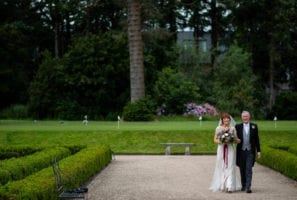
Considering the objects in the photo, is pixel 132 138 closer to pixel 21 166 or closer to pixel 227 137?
pixel 21 166

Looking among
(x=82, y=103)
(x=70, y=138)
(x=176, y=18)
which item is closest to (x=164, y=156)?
(x=70, y=138)

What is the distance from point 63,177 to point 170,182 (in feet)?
11.1

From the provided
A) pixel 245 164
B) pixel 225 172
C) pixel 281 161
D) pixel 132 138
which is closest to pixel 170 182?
pixel 225 172

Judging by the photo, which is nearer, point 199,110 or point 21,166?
point 21,166

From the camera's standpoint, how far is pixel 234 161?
1362 centimetres

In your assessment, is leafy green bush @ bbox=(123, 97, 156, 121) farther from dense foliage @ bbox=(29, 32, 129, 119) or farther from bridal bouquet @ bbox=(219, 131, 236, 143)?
bridal bouquet @ bbox=(219, 131, 236, 143)

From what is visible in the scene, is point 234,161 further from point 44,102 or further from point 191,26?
point 191,26

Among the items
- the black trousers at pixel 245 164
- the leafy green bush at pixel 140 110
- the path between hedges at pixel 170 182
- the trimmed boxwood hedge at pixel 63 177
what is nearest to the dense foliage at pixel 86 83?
the leafy green bush at pixel 140 110

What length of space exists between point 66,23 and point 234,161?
47441 mm

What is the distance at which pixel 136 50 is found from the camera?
35.8 m

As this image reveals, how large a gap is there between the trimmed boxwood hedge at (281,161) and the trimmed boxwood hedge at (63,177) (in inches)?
197

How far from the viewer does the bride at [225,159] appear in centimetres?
1335

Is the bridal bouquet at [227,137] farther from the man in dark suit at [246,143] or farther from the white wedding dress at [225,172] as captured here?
the man in dark suit at [246,143]

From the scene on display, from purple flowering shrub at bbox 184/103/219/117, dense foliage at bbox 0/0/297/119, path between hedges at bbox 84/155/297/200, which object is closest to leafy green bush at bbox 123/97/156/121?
purple flowering shrub at bbox 184/103/219/117
